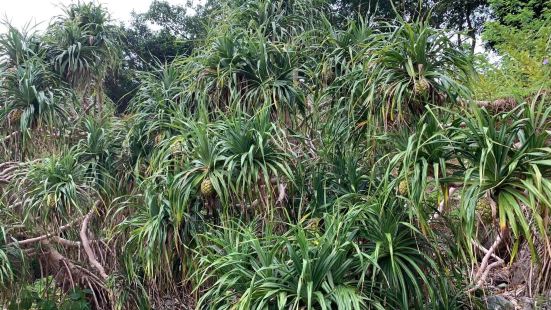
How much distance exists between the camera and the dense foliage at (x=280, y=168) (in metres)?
2.03

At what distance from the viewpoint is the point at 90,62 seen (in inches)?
184

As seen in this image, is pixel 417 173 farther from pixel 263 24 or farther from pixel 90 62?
pixel 90 62

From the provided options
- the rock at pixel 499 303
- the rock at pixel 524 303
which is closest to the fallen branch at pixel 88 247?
the rock at pixel 499 303

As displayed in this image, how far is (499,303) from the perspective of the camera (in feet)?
11.0

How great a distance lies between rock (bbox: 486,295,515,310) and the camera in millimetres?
3289

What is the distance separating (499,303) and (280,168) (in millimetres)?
1907

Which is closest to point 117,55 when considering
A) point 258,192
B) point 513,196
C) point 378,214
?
point 258,192

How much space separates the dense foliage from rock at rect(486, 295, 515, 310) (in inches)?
4.9

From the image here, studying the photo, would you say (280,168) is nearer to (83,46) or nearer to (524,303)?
(524,303)

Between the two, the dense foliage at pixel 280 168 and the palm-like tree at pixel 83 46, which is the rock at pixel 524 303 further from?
the palm-like tree at pixel 83 46

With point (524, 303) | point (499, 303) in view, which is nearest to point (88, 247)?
point (499, 303)

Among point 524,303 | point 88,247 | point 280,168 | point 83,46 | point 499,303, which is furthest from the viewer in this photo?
point 83,46

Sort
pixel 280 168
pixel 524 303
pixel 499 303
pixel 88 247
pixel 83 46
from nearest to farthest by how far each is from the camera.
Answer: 1. pixel 280 168
2. pixel 524 303
3. pixel 499 303
4. pixel 88 247
5. pixel 83 46

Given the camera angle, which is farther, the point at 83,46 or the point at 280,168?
the point at 83,46
